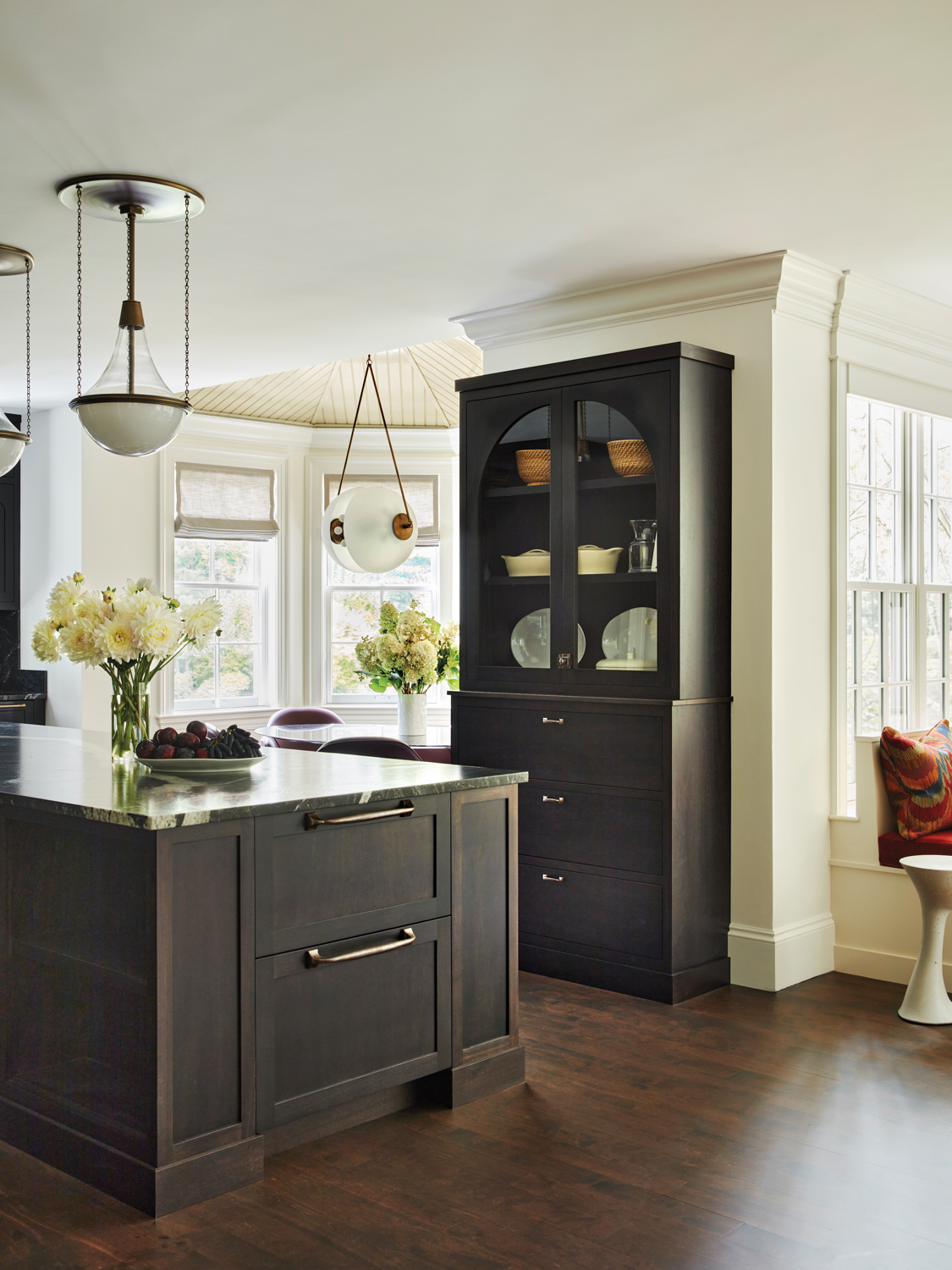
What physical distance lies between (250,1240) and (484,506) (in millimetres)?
2878

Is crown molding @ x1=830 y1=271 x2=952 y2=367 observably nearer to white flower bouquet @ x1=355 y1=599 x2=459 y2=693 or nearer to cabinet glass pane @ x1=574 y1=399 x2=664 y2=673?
cabinet glass pane @ x1=574 y1=399 x2=664 y2=673

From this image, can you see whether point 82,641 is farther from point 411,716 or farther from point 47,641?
point 411,716

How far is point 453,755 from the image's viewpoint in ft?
15.0

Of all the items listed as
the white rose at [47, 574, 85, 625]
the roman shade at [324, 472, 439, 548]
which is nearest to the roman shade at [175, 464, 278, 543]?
the roman shade at [324, 472, 439, 548]

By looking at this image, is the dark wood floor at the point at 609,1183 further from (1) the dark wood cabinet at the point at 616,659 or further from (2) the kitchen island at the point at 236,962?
(1) the dark wood cabinet at the point at 616,659

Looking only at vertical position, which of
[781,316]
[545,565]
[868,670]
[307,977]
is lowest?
[307,977]

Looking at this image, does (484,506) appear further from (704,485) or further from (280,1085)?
(280,1085)

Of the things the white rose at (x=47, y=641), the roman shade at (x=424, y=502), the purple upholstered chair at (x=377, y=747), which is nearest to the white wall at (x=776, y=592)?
the purple upholstered chair at (x=377, y=747)

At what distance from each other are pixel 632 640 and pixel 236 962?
6.71 ft

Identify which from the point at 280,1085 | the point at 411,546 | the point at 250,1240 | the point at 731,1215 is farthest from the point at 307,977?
the point at 411,546

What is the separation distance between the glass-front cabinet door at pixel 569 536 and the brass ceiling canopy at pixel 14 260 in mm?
1720

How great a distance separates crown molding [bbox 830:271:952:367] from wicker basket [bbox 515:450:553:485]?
119 cm

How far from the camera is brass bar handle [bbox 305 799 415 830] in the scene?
2670mm

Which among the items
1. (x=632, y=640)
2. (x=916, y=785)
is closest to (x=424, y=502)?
(x=632, y=640)
